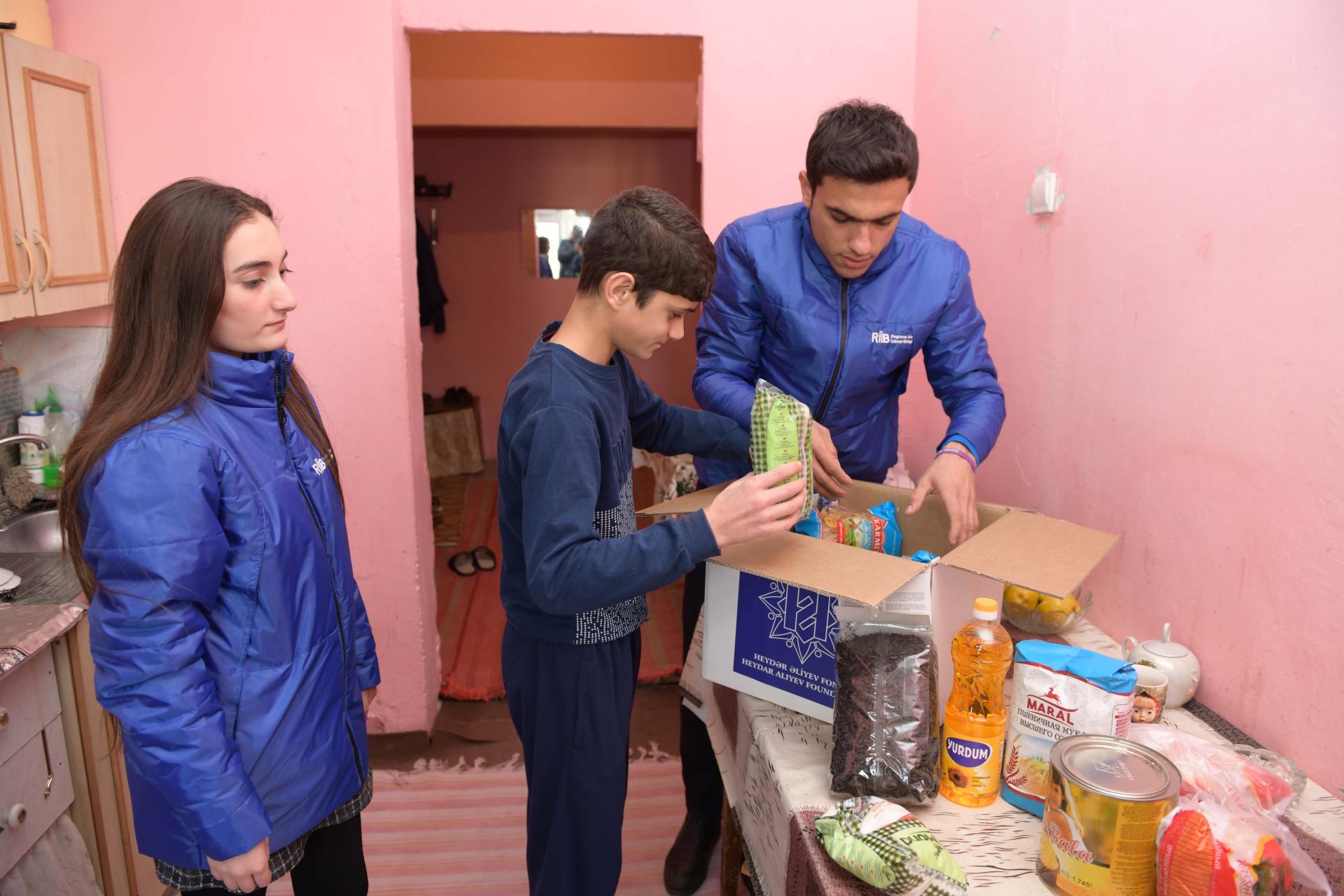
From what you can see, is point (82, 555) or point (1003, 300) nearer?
point (82, 555)

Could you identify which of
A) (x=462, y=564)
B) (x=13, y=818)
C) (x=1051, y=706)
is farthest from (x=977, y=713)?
(x=462, y=564)

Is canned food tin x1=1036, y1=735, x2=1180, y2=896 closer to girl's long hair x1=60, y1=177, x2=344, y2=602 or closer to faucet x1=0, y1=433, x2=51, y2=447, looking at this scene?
girl's long hair x1=60, y1=177, x2=344, y2=602

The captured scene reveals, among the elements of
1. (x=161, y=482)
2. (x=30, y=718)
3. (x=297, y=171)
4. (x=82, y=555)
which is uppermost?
(x=297, y=171)

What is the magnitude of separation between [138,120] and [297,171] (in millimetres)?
429

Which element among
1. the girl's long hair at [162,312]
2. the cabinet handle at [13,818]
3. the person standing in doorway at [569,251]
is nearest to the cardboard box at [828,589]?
the girl's long hair at [162,312]

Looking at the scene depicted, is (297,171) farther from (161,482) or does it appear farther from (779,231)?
(161,482)

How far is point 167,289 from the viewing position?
124 cm

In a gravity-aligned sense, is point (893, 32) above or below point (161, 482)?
above

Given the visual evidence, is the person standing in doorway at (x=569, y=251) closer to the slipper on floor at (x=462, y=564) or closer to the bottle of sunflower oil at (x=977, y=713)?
the slipper on floor at (x=462, y=564)

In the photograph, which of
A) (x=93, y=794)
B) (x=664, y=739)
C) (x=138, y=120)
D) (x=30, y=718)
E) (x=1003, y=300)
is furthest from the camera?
(x=664, y=739)

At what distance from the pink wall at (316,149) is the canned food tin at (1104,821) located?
2118 mm

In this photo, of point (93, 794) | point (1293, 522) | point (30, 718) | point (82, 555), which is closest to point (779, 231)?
point (1293, 522)

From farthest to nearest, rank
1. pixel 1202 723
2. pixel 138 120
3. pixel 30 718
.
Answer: pixel 138 120 < pixel 30 718 < pixel 1202 723

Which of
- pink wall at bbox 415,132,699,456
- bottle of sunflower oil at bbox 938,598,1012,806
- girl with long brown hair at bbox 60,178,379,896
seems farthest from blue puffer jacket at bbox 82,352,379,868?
pink wall at bbox 415,132,699,456
